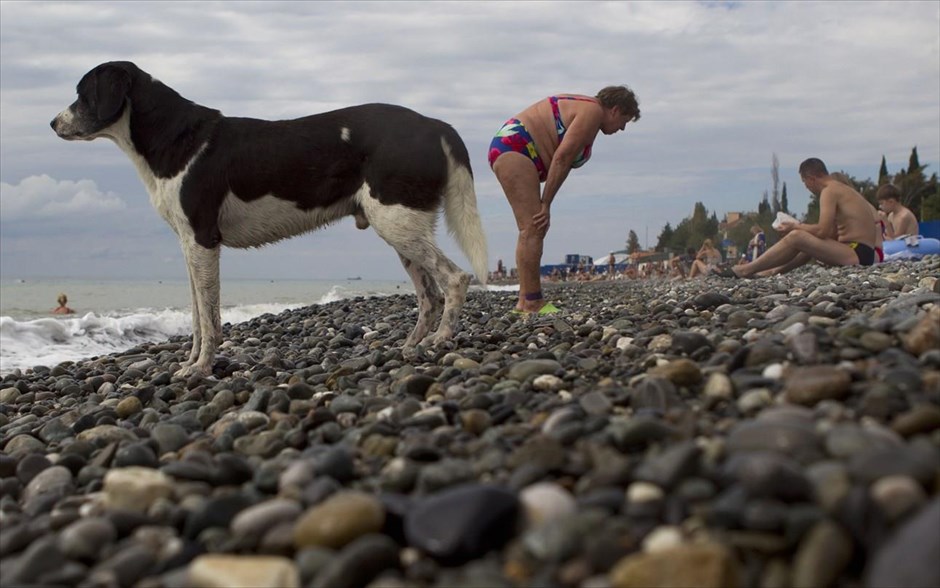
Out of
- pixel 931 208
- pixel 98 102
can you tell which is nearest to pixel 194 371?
pixel 98 102

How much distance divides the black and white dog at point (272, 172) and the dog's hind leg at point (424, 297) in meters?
0.18

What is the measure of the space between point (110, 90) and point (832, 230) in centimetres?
961

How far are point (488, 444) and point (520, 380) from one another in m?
1.00

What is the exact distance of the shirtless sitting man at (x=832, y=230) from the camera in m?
11.0

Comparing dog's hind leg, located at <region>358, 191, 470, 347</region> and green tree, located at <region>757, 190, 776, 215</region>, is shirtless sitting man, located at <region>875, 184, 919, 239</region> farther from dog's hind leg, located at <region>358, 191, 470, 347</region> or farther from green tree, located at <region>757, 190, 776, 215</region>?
green tree, located at <region>757, 190, 776, 215</region>

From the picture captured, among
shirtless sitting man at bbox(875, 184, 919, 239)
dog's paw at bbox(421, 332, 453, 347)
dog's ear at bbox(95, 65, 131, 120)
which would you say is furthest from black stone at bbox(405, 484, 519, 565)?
shirtless sitting man at bbox(875, 184, 919, 239)

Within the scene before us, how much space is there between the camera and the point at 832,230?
37.2 ft

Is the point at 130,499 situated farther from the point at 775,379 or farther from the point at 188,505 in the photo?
the point at 775,379

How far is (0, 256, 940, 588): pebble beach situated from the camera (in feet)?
5.85

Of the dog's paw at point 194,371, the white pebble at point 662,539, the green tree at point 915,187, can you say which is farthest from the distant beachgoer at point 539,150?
the green tree at point 915,187

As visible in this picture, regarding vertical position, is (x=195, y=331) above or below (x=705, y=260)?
below

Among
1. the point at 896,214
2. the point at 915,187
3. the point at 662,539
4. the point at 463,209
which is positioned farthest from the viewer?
the point at 915,187

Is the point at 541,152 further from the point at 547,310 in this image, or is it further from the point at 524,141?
the point at 547,310

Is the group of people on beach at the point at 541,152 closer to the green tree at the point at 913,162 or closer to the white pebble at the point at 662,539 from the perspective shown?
the white pebble at the point at 662,539
